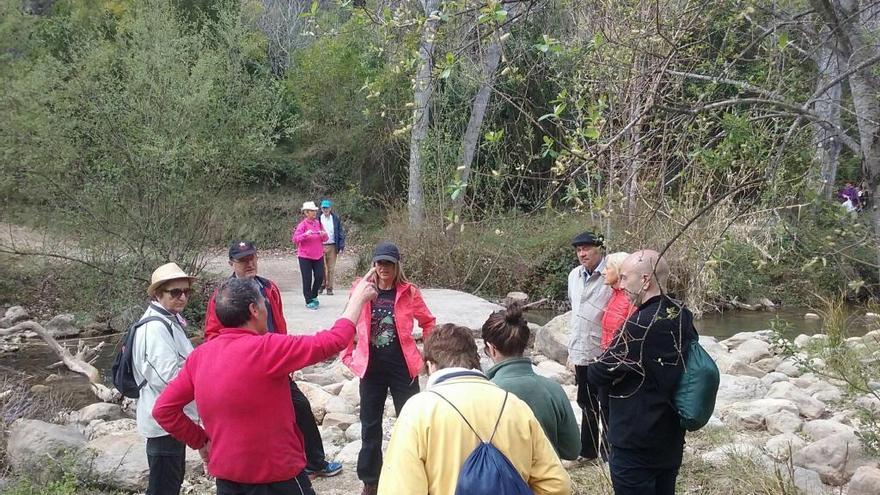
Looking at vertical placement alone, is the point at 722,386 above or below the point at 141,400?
below

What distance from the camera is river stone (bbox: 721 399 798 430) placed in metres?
7.35

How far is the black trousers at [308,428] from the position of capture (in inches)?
213

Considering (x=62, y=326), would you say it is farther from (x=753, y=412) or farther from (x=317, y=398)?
(x=753, y=412)

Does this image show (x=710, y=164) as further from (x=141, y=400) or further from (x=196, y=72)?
(x=196, y=72)

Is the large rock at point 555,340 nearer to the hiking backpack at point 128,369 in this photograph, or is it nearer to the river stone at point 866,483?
the river stone at point 866,483

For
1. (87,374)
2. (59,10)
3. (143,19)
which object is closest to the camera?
(87,374)

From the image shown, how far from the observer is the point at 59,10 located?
25.8m

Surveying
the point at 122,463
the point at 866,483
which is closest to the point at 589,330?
the point at 866,483

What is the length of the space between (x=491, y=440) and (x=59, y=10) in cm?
2744

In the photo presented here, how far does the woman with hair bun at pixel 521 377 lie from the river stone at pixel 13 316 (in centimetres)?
1295

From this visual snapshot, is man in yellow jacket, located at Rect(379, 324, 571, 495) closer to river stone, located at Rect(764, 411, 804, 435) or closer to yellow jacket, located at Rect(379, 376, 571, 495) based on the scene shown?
yellow jacket, located at Rect(379, 376, 571, 495)

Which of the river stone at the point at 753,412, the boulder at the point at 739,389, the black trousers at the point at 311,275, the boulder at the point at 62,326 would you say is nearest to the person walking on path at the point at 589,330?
the river stone at the point at 753,412

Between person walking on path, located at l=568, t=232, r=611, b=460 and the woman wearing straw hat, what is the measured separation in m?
2.73

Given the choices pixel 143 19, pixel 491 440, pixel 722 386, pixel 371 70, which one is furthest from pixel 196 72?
pixel 491 440
